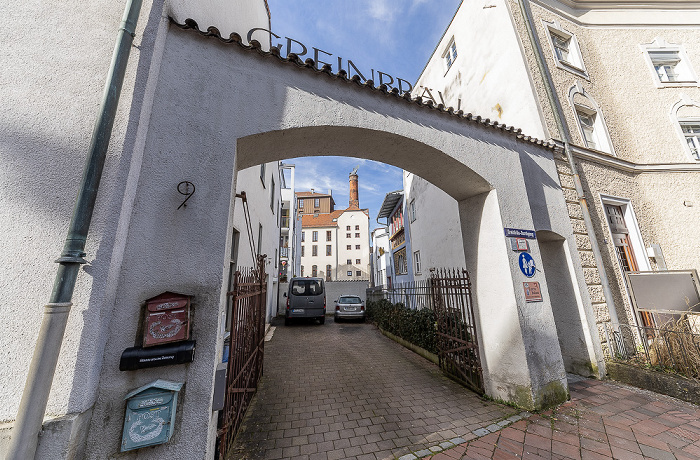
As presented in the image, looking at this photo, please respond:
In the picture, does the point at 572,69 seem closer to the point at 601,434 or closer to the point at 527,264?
the point at 527,264

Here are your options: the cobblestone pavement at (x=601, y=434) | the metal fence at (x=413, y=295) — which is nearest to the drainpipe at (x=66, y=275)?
the cobblestone pavement at (x=601, y=434)

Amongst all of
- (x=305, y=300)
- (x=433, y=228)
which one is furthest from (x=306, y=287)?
(x=433, y=228)

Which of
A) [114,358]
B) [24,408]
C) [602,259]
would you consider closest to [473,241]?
[602,259]

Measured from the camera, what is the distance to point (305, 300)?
12.2 meters

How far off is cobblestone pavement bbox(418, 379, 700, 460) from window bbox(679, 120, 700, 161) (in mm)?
8208

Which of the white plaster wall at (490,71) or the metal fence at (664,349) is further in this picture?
the white plaster wall at (490,71)

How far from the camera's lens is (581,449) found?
279 centimetres

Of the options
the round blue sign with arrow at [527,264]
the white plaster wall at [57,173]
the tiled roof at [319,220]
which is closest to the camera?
the white plaster wall at [57,173]

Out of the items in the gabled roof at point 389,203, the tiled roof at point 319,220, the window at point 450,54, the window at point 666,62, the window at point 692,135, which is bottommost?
the window at point 692,135

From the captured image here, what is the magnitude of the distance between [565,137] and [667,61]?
6.56 metres

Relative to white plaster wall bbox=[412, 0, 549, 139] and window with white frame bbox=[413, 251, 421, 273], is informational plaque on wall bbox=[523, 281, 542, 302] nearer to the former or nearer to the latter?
white plaster wall bbox=[412, 0, 549, 139]

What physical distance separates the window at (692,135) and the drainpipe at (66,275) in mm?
13243

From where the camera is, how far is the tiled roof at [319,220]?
39091mm

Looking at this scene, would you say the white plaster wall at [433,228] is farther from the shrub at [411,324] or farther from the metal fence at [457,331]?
the metal fence at [457,331]
